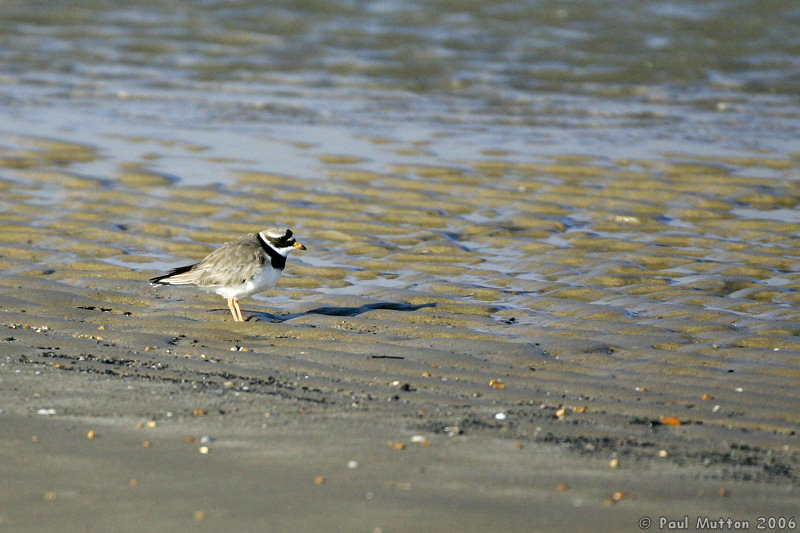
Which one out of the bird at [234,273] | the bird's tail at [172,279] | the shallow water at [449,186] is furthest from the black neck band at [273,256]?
the bird's tail at [172,279]

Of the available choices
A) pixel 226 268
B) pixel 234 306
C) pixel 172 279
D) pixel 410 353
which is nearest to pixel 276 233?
pixel 226 268

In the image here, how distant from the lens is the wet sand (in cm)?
479

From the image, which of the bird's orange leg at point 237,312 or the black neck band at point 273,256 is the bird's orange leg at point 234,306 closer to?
the bird's orange leg at point 237,312

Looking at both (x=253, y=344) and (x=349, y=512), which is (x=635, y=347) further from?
(x=349, y=512)

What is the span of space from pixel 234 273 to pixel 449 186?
4.46 meters

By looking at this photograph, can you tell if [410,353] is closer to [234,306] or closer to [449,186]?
[234,306]

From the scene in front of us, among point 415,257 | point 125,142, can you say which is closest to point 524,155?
point 415,257

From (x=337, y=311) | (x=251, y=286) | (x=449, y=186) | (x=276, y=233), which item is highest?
(x=276, y=233)

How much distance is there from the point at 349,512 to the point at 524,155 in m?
8.94

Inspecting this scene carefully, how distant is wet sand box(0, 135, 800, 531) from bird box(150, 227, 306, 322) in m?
0.25

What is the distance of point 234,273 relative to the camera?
25.7ft

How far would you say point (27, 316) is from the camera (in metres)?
7.67

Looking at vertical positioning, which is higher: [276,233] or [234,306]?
[276,233]

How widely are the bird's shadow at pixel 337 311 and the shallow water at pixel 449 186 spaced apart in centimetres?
4
